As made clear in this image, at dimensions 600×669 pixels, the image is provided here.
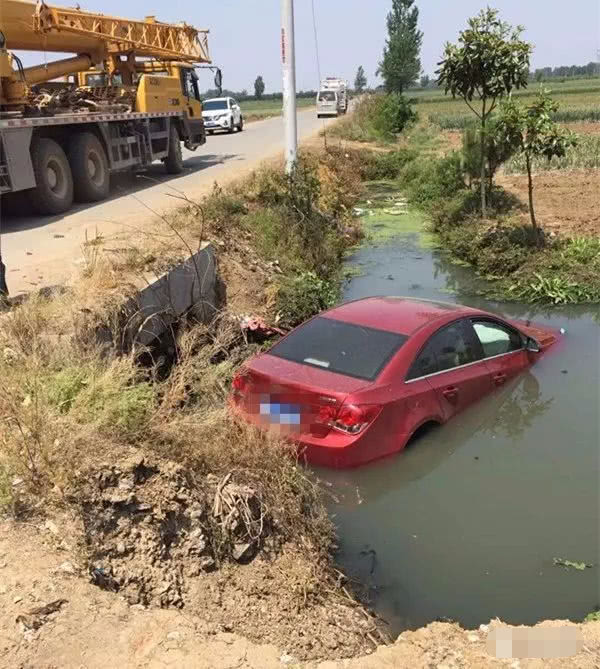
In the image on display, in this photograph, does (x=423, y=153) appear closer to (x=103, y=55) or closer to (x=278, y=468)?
(x=103, y=55)

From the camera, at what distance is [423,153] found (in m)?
28.7

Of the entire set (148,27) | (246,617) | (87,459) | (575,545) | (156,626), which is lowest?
(575,545)

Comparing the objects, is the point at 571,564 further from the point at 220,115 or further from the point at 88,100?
the point at 220,115

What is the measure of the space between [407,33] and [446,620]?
2761 inches

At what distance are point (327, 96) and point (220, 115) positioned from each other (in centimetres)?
1827

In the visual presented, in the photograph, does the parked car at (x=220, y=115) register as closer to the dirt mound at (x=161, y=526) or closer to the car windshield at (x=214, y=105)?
the car windshield at (x=214, y=105)

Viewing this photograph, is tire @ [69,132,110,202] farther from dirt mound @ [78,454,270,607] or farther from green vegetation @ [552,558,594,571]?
green vegetation @ [552,558,594,571]

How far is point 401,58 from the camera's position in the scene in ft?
212

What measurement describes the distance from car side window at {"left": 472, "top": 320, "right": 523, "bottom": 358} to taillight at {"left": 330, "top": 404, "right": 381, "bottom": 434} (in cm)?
199

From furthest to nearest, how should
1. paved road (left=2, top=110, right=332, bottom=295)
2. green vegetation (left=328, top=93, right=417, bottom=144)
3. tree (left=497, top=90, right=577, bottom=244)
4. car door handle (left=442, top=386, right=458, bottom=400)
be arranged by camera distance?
1. green vegetation (left=328, top=93, right=417, bottom=144)
2. tree (left=497, top=90, right=577, bottom=244)
3. paved road (left=2, top=110, right=332, bottom=295)
4. car door handle (left=442, top=386, right=458, bottom=400)

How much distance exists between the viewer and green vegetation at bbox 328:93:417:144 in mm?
35562

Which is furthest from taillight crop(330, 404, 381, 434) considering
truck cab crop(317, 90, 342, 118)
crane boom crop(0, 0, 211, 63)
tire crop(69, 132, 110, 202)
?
truck cab crop(317, 90, 342, 118)

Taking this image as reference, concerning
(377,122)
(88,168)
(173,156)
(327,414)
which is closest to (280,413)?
(327,414)

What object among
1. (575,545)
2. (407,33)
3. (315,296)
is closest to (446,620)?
(575,545)
